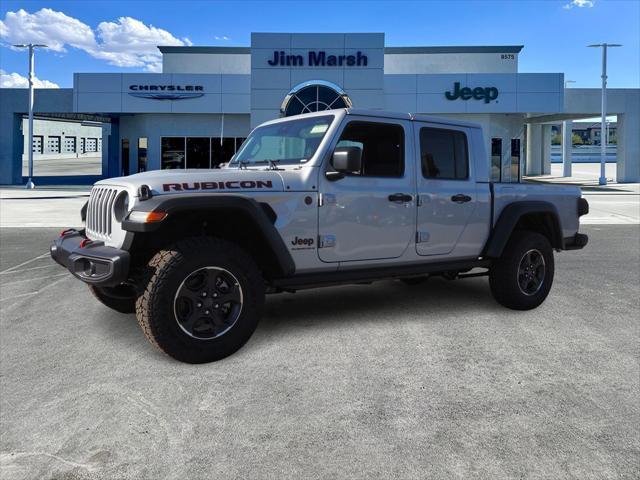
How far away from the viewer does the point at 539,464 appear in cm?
281

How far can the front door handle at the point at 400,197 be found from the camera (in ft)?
16.8

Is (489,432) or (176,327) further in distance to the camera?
(176,327)

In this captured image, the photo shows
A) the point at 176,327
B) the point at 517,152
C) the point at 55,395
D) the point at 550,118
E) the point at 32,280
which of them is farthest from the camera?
the point at 550,118

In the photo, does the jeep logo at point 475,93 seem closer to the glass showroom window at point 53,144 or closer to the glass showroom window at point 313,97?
the glass showroom window at point 313,97

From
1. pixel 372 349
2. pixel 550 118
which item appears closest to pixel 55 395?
pixel 372 349

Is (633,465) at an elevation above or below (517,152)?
below

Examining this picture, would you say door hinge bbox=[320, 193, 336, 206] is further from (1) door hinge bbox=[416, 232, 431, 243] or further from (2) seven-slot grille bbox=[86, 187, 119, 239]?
(2) seven-slot grille bbox=[86, 187, 119, 239]

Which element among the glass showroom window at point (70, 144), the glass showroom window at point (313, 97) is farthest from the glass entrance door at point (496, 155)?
the glass showroom window at point (70, 144)

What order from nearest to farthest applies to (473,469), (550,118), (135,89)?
(473,469), (135,89), (550,118)

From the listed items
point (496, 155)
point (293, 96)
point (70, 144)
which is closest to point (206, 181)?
point (293, 96)

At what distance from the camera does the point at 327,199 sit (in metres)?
4.73

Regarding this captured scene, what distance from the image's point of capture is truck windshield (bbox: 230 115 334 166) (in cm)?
498

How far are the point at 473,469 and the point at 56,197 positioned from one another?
84.7 feet

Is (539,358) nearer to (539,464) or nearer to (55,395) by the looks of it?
(539,464)
